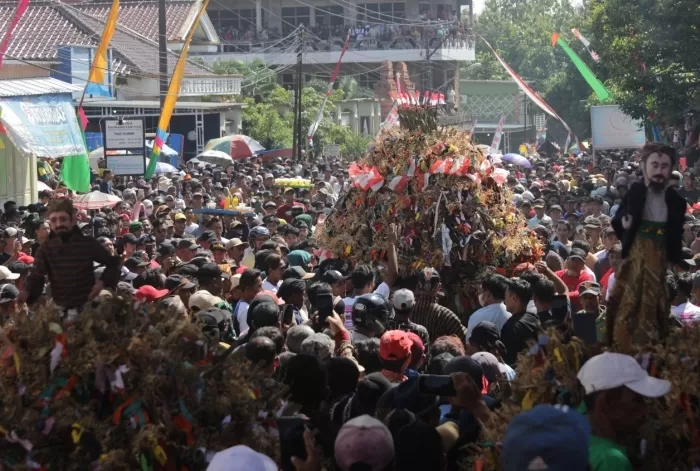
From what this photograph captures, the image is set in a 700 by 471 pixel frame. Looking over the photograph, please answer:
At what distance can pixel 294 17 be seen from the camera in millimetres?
71500

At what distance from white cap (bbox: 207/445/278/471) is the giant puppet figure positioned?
2144 millimetres

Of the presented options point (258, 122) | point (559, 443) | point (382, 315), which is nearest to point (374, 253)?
point (382, 315)

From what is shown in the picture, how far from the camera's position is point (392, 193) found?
36.1 feet

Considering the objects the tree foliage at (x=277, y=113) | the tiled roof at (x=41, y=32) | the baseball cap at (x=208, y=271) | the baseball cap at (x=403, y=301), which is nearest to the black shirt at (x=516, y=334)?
the baseball cap at (x=403, y=301)

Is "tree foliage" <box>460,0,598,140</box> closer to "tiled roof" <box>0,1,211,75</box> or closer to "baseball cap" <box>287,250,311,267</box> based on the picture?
"tiled roof" <box>0,1,211,75</box>

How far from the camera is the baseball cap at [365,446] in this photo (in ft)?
14.8

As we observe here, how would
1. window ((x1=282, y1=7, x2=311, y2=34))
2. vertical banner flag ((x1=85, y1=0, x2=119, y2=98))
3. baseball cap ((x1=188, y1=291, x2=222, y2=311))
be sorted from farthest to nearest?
1. window ((x1=282, y1=7, x2=311, y2=34))
2. vertical banner flag ((x1=85, y1=0, x2=119, y2=98))
3. baseball cap ((x1=188, y1=291, x2=222, y2=311))

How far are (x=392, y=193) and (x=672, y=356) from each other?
21.2 ft

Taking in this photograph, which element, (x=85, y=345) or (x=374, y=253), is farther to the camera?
(x=374, y=253)

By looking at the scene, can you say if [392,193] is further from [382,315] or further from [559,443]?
[559,443]

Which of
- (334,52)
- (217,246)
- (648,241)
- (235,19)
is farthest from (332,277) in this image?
(235,19)

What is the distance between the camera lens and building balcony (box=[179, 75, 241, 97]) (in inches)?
1763

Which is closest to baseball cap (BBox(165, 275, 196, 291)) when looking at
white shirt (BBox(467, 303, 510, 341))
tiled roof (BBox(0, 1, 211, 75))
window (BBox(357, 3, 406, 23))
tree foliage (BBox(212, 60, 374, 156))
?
white shirt (BBox(467, 303, 510, 341))

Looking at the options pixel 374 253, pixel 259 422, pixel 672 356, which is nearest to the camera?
pixel 672 356
